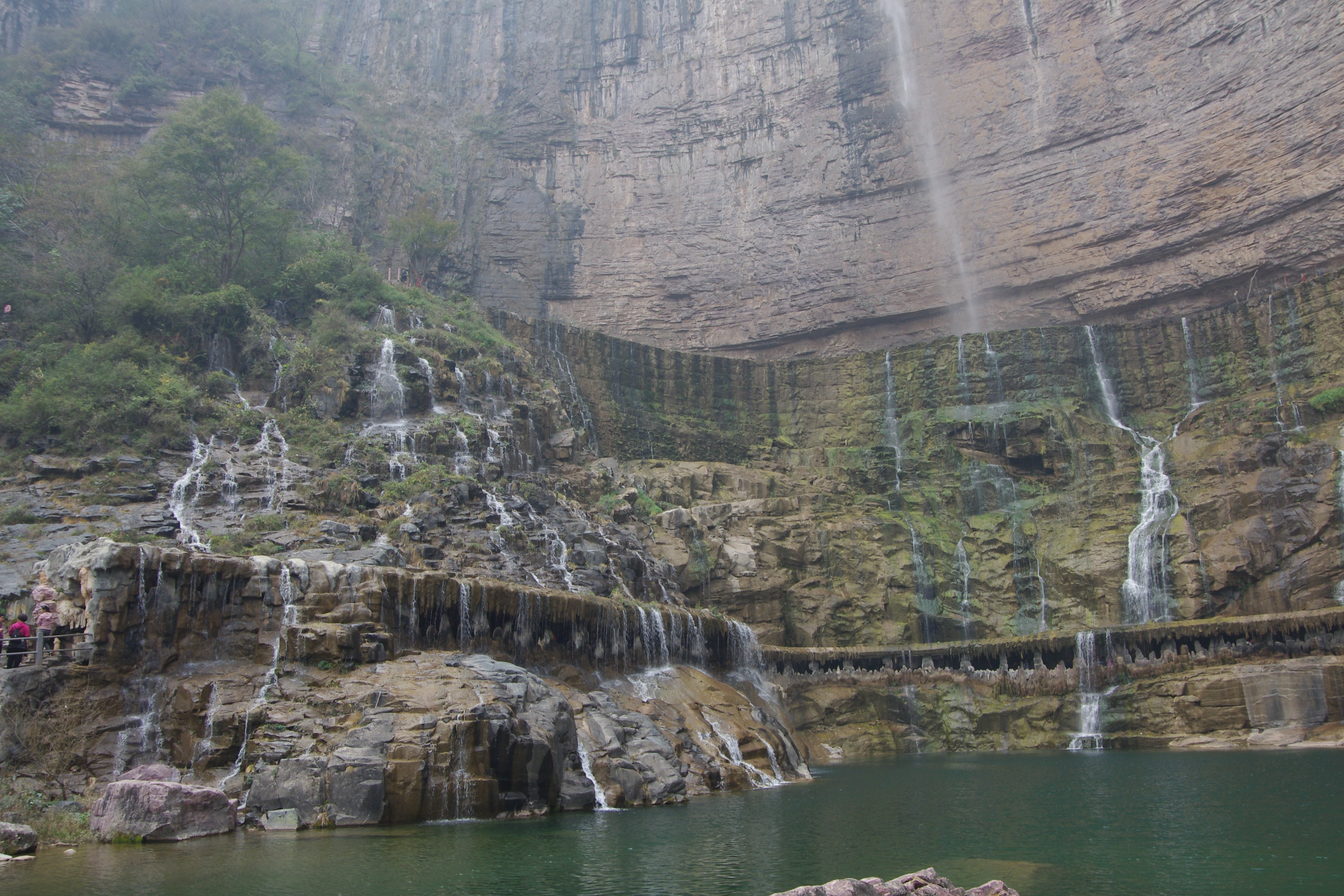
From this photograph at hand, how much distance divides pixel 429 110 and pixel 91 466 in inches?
1563

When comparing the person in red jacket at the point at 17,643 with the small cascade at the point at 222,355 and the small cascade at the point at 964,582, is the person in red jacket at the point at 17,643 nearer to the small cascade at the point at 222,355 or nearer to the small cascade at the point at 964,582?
the small cascade at the point at 222,355

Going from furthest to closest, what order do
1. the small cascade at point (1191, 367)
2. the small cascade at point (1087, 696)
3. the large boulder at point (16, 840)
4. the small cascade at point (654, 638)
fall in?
the small cascade at point (1191, 367)
the small cascade at point (1087, 696)
the small cascade at point (654, 638)
the large boulder at point (16, 840)

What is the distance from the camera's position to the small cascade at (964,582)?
1409 inches

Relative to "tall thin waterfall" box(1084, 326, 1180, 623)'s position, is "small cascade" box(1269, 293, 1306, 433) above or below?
above

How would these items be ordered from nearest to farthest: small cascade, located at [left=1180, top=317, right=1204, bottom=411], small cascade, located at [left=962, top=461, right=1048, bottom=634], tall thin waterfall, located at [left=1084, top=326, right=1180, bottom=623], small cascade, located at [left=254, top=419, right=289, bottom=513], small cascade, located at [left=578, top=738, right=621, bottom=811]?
small cascade, located at [left=578, top=738, right=621, bottom=811]
small cascade, located at [left=254, top=419, right=289, bottom=513]
tall thin waterfall, located at [left=1084, top=326, right=1180, bottom=623]
small cascade, located at [left=962, top=461, right=1048, bottom=634]
small cascade, located at [left=1180, top=317, right=1204, bottom=411]

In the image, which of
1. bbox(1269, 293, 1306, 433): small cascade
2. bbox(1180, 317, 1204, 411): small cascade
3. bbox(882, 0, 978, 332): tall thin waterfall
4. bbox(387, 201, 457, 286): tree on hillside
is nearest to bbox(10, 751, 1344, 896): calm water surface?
bbox(1269, 293, 1306, 433): small cascade

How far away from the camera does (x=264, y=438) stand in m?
30.5

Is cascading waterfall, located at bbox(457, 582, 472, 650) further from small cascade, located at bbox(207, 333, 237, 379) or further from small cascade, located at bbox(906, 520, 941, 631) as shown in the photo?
small cascade, located at bbox(906, 520, 941, 631)

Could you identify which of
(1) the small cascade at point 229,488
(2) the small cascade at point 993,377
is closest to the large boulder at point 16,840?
(1) the small cascade at point 229,488

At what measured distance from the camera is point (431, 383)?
1363 inches

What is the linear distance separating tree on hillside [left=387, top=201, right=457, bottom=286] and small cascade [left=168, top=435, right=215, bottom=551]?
21148mm

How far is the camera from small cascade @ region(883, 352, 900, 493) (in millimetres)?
44750

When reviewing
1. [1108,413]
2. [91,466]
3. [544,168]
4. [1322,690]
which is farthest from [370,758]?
[544,168]

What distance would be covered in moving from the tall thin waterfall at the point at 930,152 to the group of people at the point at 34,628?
43.1 m
